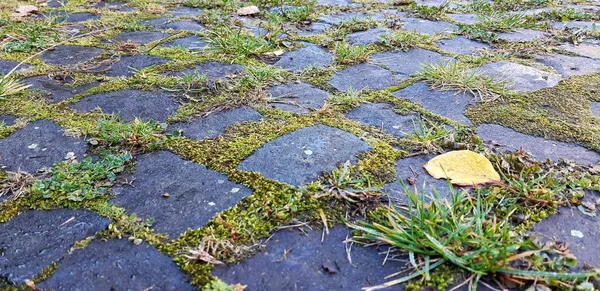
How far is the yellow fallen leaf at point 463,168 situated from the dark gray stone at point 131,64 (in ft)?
5.00

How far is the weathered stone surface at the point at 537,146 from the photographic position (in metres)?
1.49

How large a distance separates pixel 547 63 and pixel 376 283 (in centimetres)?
197

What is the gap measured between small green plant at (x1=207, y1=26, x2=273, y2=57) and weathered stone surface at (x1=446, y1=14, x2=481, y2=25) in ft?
5.12

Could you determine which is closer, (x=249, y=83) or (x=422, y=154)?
(x=422, y=154)

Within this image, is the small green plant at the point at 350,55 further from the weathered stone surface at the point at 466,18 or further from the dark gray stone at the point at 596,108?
the weathered stone surface at the point at 466,18

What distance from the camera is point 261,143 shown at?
5.08 feet

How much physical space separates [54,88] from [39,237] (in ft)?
3.69

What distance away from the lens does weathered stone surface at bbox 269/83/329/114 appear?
6.15 ft

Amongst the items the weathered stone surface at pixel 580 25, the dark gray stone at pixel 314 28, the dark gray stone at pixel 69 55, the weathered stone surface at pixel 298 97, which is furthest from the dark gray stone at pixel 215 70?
the weathered stone surface at pixel 580 25

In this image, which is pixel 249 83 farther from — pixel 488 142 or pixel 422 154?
pixel 488 142

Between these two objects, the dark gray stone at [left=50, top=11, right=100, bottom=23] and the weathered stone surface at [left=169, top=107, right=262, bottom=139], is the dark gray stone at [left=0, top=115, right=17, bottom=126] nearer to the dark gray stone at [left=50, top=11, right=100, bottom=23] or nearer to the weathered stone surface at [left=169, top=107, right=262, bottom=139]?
the weathered stone surface at [left=169, top=107, right=262, bottom=139]

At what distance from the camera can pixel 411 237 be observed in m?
1.07

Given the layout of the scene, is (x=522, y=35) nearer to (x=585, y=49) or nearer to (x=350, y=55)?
(x=585, y=49)

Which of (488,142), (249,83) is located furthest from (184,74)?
(488,142)
